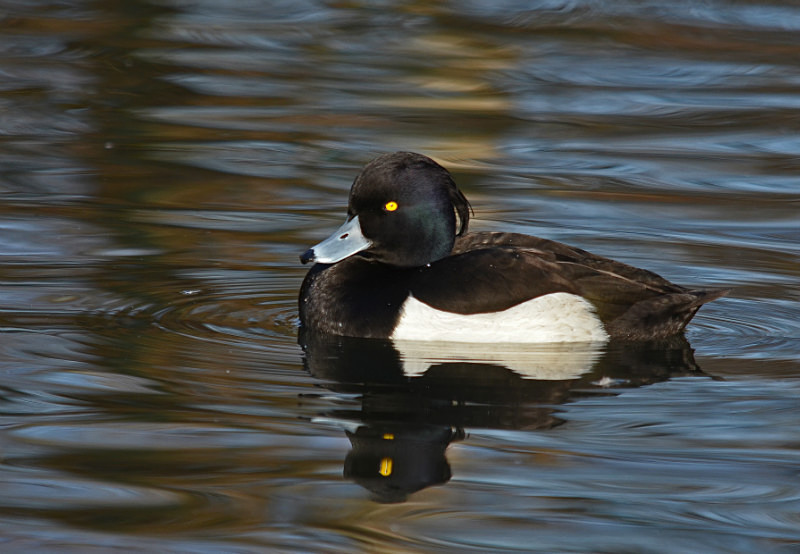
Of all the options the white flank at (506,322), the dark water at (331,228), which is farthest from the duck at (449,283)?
the dark water at (331,228)

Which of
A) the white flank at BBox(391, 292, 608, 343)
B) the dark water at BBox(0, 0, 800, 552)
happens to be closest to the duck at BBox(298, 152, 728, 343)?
the white flank at BBox(391, 292, 608, 343)

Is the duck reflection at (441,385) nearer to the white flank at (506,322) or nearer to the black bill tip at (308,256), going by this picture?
the white flank at (506,322)

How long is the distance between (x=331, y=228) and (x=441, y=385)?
9.67ft

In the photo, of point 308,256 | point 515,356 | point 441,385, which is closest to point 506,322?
point 515,356

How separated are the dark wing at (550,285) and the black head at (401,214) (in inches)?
6.9

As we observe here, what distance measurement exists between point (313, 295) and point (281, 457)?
1895mm

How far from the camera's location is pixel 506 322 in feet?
21.3

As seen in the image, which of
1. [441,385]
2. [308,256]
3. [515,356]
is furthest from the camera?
Answer: [308,256]

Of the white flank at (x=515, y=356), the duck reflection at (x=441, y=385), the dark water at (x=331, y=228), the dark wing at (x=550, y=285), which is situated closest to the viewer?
the dark water at (x=331, y=228)

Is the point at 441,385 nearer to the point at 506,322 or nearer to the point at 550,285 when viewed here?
the point at 506,322

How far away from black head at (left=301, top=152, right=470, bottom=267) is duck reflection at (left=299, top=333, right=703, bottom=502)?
486 millimetres

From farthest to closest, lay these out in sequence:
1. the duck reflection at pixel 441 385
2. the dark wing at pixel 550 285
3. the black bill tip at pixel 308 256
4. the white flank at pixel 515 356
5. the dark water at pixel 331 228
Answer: the black bill tip at pixel 308 256
the dark wing at pixel 550 285
the white flank at pixel 515 356
the duck reflection at pixel 441 385
the dark water at pixel 331 228

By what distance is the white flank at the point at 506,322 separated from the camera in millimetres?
6469

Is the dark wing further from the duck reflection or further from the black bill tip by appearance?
the black bill tip
